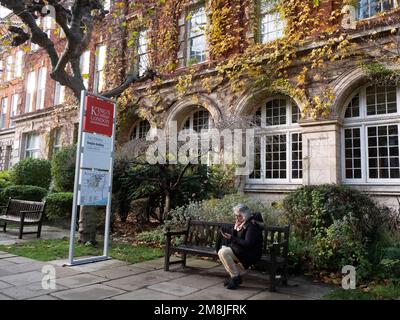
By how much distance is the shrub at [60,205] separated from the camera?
12398mm

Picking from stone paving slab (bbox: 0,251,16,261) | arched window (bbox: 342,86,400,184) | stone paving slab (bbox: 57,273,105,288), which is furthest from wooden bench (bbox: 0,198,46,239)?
arched window (bbox: 342,86,400,184)

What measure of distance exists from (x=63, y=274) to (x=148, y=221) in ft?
18.6

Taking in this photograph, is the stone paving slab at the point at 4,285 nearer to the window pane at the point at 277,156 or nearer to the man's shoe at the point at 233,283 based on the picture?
the man's shoe at the point at 233,283

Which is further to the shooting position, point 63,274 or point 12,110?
point 12,110

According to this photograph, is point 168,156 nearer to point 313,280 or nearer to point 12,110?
point 313,280

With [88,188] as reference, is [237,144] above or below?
above

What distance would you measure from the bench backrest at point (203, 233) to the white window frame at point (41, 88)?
2092cm

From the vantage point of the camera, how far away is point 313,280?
20.5 feet

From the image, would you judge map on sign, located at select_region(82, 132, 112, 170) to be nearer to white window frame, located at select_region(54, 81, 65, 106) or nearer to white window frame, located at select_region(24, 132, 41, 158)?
white window frame, located at select_region(54, 81, 65, 106)

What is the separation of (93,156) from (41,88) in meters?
20.3

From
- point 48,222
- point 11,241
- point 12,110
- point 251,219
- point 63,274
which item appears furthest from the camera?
point 12,110

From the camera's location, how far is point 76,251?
8.02m
